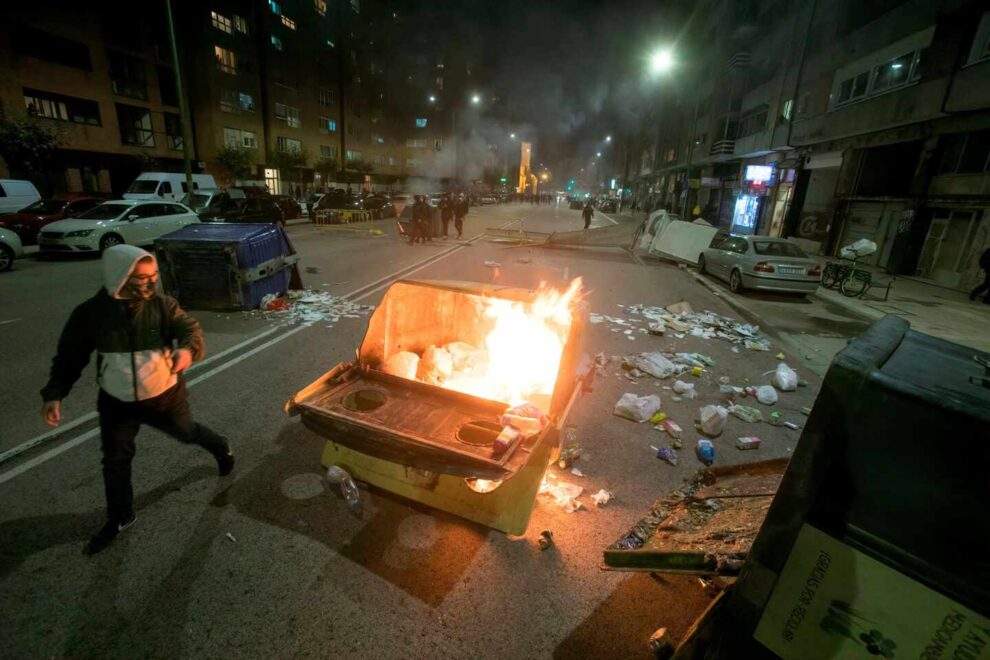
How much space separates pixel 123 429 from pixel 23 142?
23.3 meters

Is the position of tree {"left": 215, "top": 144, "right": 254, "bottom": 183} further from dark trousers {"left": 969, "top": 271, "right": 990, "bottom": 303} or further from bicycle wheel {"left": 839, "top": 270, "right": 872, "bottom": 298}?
dark trousers {"left": 969, "top": 271, "right": 990, "bottom": 303}

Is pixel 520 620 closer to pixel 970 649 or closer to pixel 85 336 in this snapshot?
pixel 970 649

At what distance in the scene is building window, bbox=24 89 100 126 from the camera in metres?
22.3

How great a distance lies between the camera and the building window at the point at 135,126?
27156mm

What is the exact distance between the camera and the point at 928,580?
51.9 inches

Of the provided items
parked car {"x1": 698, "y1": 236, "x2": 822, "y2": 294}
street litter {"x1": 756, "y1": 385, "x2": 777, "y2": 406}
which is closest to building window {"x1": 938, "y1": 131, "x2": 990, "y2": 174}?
parked car {"x1": 698, "y1": 236, "x2": 822, "y2": 294}

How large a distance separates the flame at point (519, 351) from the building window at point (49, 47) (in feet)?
102

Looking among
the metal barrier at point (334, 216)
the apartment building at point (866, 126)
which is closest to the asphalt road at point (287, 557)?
the apartment building at point (866, 126)

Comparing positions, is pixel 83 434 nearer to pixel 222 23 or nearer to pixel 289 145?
pixel 222 23

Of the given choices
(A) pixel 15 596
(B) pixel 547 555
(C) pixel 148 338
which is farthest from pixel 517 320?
(A) pixel 15 596

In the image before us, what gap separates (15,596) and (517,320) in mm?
3756

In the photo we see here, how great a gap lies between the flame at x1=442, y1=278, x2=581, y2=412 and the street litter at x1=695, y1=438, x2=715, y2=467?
1550 mm

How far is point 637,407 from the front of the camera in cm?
491

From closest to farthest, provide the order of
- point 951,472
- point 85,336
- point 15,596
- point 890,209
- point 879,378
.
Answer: point 951,472, point 879,378, point 15,596, point 85,336, point 890,209
